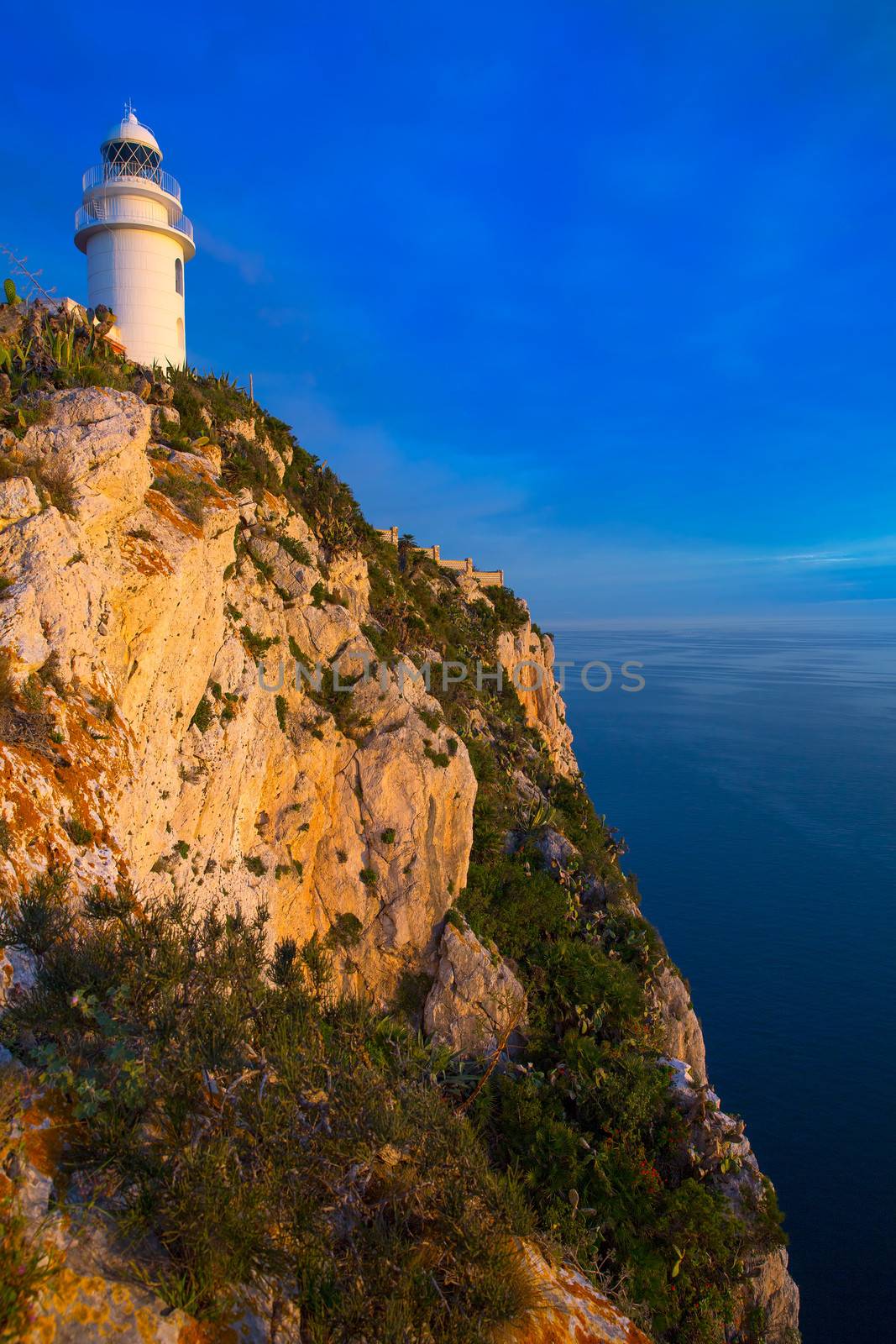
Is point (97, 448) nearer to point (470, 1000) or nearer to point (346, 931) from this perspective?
point (346, 931)

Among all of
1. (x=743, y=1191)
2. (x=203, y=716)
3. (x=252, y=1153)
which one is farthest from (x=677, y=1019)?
(x=252, y=1153)

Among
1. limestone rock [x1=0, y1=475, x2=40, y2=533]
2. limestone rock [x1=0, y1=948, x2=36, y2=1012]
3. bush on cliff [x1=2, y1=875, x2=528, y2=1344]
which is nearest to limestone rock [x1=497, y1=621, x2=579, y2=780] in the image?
limestone rock [x1=0, y1=475, x2=40, y2=533]

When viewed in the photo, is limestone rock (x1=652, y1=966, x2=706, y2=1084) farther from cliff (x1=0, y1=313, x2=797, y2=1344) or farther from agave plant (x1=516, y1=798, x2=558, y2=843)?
agave plant (x1=516, y1=798, x2=558, y2=843)

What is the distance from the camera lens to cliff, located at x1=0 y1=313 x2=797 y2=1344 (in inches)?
163

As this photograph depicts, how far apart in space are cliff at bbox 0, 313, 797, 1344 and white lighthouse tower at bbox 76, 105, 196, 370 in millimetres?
4810

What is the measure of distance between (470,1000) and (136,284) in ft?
79.8

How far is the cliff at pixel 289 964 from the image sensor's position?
413cm

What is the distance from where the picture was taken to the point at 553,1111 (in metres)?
12.9

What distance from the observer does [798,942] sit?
34.4 meters

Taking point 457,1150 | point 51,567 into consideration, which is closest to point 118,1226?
point 457,1150

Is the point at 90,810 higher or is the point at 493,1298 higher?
the point at 90,810

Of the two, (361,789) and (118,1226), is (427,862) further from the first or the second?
(118,1226)

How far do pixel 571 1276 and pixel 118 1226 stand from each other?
4129mm

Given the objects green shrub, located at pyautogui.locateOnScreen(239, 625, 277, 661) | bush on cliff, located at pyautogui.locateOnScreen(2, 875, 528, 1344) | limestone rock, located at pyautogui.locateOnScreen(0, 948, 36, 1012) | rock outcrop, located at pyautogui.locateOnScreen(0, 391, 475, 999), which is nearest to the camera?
bush on cliff, located at pyautogui.locateOnScreen(2, 875, 528, 1344)
